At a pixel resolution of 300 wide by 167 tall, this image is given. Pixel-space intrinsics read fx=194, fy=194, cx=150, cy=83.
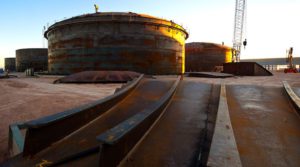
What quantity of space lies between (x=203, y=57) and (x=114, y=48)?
780 inches

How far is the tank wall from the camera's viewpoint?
634 inches

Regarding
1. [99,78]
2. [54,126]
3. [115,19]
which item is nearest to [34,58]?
[115,19]

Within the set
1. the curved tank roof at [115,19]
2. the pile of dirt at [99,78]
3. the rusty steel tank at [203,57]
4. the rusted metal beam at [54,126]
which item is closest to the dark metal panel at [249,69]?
the curved tank roof at [115,19]

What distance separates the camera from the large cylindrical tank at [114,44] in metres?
16.1

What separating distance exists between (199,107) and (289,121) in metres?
1.17

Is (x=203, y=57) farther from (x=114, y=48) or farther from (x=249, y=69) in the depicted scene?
(x=114, y=48)

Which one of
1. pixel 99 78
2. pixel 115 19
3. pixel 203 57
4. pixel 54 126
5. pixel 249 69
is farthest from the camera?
pixel 203 57

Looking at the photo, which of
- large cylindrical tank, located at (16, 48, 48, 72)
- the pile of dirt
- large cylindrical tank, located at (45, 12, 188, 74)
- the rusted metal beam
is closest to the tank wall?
large cylindrical tank, located at (45, 12, 188, 74)

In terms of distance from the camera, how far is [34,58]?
120ft

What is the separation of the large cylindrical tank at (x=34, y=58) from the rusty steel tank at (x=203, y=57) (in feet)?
86.3

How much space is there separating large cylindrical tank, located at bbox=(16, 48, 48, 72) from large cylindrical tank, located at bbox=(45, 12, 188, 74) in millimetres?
21600

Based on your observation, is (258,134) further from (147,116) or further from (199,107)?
(147,116)

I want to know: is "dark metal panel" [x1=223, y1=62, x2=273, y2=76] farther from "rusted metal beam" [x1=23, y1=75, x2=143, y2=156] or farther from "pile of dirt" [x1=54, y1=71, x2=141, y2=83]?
"rusted metal beam" [x1=23, y1=75, x2=143, y2=156]

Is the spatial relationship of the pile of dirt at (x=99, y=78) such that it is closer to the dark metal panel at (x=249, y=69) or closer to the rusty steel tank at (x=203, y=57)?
the dark metal panel at (x=249, y=69)
